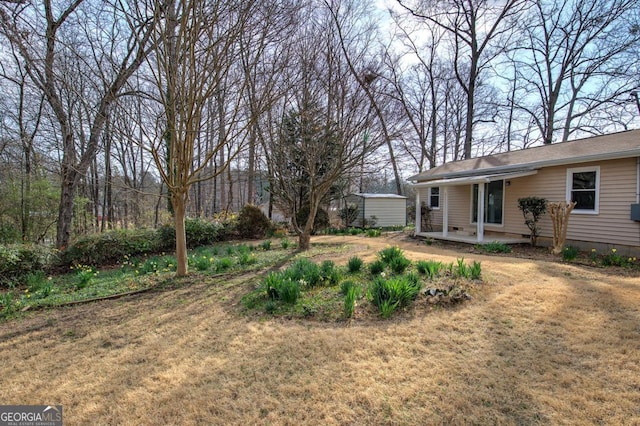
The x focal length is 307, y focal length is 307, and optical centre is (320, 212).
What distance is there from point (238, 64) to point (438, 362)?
563 centimetres

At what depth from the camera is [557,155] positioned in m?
8.70

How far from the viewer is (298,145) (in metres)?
9.01

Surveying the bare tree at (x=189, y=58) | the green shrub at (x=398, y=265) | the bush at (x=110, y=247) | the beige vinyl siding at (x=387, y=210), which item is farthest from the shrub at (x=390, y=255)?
the beige vinyl siding at (x=387, y=210)

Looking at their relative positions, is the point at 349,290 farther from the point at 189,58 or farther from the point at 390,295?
the point at 189,58

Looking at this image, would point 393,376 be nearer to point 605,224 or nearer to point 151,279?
point 151,279

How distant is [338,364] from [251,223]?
30.9 ft

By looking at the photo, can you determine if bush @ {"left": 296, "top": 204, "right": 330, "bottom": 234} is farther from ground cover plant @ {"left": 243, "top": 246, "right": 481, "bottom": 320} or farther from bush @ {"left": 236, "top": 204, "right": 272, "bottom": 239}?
ground cover plant @ {"left": 243, "top": 246, "right": 481, "bottom": 320}

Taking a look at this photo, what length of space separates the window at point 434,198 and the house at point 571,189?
127 centimetres

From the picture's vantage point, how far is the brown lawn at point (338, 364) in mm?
2049

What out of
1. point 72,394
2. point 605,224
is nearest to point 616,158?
point 605,224

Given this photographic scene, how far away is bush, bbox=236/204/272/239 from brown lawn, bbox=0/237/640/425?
7.34 metres

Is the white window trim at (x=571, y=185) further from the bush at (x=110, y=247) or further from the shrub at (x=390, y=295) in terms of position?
the bush at (x=110, y=247)

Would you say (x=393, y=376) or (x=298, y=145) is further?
(x=298, y=145)

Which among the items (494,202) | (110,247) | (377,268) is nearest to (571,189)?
(494,202)
